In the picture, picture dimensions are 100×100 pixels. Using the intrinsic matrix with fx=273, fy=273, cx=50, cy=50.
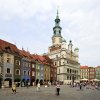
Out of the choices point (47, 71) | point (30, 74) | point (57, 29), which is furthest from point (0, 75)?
point (57, 29)

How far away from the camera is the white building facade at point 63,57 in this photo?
130625 mm

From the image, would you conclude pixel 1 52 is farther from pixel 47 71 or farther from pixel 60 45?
pixel 60 45

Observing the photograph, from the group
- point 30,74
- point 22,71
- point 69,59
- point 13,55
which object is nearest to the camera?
point 13,55

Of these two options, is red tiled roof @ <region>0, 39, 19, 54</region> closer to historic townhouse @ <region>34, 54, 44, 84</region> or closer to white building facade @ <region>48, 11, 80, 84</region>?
historic townhouse @ <region>34, 54, 44, 84</region>

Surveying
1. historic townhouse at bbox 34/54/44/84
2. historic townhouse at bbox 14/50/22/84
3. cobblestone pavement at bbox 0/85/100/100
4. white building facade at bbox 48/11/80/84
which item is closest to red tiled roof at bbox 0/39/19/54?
historic townhouse at bbox 14/50/22/84

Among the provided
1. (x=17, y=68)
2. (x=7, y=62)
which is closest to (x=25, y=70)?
(x=17, y=68)

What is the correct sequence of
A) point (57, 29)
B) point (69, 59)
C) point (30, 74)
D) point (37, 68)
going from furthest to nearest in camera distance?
point (57, 29), point (69, 59), point (37, 68), point (30, 74)

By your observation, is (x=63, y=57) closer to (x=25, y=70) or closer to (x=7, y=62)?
(x=25, y=70)

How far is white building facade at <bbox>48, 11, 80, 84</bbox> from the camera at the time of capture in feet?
429

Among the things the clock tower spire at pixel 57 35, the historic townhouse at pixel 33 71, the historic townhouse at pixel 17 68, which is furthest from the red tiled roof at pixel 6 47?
the clock tower spire at pixel 57 35

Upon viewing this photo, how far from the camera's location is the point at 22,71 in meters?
79.8

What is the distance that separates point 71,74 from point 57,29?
2527cm

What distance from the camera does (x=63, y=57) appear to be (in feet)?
427

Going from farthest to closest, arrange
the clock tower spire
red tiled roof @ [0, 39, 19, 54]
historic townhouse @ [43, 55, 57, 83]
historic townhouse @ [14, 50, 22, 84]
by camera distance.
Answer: the clock tower spire, historic townhouse @ [43, 55, 57, 83], historic townhouse @ [14, 50, 22, 84], red tiled roof @ [0, 39, 19, 54]
